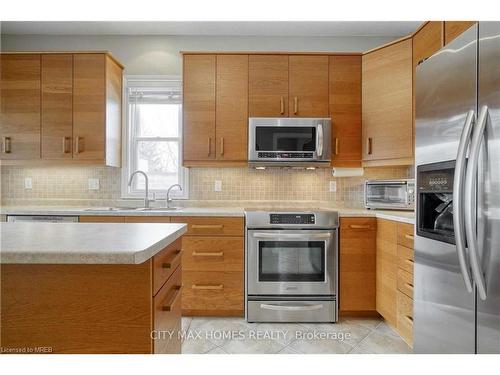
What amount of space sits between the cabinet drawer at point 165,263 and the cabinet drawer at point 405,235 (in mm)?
1537

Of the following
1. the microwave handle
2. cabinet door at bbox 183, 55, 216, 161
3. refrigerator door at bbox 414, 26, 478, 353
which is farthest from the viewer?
cabinet door at bbox 183, 55, 216, 161

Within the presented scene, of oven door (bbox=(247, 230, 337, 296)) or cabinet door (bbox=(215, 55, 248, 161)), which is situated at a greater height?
cabinet door (bbox=(215, 55, 248, 161))

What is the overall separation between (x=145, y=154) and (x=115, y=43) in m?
1.17

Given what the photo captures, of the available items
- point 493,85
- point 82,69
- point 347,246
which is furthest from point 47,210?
point 493,85

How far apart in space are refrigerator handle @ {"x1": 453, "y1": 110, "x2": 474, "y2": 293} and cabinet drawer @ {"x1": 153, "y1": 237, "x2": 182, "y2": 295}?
1138mm

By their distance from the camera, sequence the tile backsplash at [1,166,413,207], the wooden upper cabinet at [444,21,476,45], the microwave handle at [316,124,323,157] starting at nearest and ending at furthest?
1. the wooden upper cabinet at [444,21,476,45]
2. the microwave handle at [316,124,323,157]
3. the tile backsplash at [1,166,413,207]

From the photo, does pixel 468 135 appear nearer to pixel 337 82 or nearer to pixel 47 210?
pixel 337 82

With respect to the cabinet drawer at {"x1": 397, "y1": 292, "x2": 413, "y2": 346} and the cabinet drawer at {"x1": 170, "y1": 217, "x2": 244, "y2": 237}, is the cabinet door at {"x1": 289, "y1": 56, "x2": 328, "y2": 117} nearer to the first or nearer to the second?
the cabinet drawer at {"x1": 170, "y1": 217, "x2": 244, "y2": 237}

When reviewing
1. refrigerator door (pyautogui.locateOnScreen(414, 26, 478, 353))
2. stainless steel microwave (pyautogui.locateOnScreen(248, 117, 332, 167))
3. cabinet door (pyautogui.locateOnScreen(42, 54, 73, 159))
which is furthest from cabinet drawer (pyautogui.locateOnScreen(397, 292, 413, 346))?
cabinet door (pyautogui.locateOnScreen(42, 54, 73, 159))

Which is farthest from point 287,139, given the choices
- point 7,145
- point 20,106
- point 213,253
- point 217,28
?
point 7,145

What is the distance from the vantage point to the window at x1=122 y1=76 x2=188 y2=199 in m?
3.25

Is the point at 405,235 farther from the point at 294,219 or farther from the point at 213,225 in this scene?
the point at 213,225

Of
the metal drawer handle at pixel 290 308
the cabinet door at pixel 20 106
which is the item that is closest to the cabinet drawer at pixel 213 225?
the metal drawer handle at pixel 290 308

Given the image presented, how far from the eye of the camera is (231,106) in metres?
2.92
